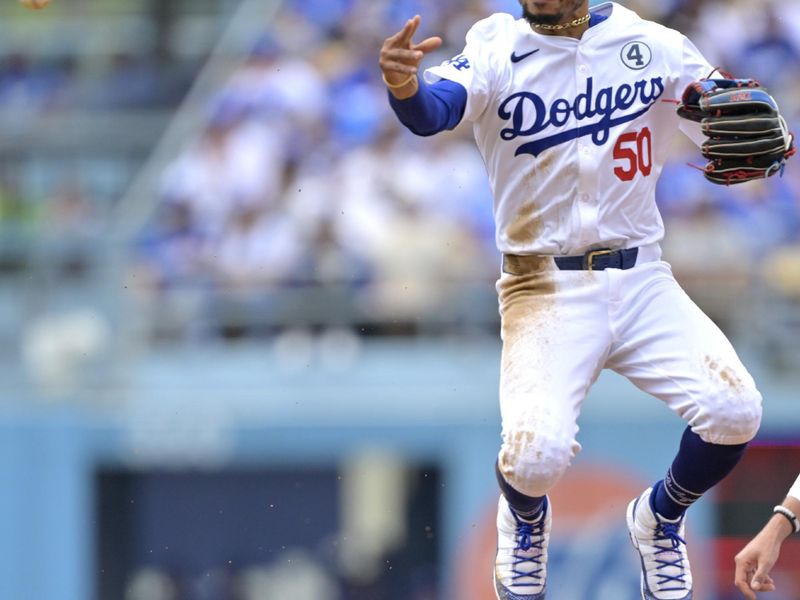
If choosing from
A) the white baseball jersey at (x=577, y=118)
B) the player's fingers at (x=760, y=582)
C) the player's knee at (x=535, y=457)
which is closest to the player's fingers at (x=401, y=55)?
the white baseball jersey at (x=577, y=118)

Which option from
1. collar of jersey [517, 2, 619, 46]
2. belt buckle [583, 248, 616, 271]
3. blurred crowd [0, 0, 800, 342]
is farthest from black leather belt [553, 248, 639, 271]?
blurred crowd [0, 0, 800, 342]

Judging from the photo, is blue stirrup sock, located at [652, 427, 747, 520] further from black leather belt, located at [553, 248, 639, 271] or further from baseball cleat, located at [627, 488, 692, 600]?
black leather belt, located at [553, 248, 639, 271]

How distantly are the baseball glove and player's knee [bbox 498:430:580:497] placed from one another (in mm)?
1105

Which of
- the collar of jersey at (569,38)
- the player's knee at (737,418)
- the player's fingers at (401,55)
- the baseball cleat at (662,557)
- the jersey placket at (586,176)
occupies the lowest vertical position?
the baseball cleat at (662,557)

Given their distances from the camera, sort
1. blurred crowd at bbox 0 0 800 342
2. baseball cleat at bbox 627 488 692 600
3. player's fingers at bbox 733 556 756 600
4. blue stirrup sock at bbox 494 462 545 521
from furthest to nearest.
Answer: blurred crowd at bbox 0 0 800 342 < baseball cleat at bbox 627 488 692 600 < blue stirrup sock at bbox 494 462 545 521 < player's fingers at bbox 733 556 756 600

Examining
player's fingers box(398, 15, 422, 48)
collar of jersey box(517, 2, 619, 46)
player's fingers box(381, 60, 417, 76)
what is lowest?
player's fingers box(381, 60, 417, 76)

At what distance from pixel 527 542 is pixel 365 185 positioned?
6.47 m

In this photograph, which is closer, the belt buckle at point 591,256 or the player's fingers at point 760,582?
the player's fingers at point 760,582

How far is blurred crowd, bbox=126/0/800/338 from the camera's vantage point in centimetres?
1177

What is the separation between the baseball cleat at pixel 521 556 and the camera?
6.22 m

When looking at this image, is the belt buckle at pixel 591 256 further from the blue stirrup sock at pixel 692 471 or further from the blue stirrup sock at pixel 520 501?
the blue stirrup sock at pixel 520 501

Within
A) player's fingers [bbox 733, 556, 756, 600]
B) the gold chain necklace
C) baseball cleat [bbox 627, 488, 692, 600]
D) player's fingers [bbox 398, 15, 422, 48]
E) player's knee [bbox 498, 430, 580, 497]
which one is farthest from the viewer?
baseball cleat [bbox 627, 488, 692, 600]

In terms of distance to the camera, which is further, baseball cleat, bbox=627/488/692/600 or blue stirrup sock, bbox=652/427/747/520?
baseball cleat, bbox=627/488/692/600

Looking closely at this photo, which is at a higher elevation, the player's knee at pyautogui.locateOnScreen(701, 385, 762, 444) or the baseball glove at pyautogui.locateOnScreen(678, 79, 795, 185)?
the baseball glove at pyautogui.locateOnScreen(678, 79, 795, 185)
